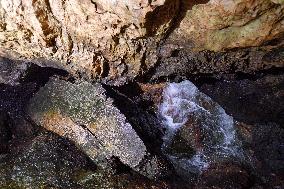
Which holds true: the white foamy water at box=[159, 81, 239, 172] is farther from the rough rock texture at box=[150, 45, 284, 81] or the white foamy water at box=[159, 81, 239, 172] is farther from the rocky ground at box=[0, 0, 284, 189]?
the rough rock texture at box=[150, 45, 284, 81]

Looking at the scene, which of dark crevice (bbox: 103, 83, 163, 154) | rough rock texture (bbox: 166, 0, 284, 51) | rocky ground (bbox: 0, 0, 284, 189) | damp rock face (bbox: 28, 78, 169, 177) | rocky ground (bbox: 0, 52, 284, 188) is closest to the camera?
rough rock texture (bbox: 166, 0, 284, 51)

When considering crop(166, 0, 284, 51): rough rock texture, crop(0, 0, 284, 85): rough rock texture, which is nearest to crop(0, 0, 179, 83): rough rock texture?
crop(0, 0, 284, 85): rough rock texture

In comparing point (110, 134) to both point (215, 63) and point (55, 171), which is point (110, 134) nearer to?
point (55, 171)

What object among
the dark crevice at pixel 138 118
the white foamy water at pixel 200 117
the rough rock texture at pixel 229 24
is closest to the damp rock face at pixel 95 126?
the dark crevice at pixel 138 118

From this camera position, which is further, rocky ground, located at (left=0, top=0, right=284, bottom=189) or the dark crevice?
the dark crevice

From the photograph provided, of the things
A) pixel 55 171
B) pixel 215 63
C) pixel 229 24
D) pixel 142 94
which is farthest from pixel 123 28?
pixel 55 171
